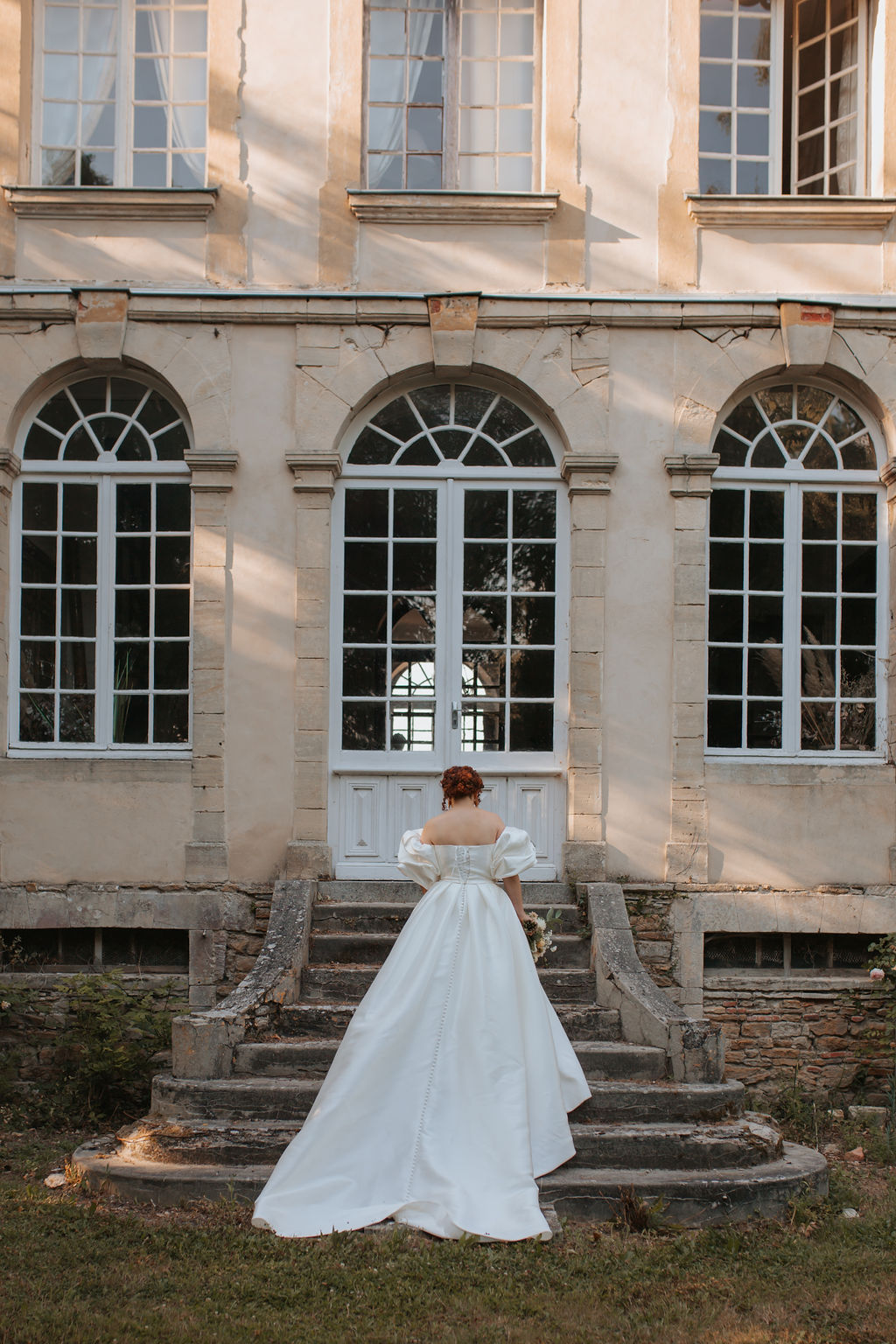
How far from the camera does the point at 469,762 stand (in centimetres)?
738

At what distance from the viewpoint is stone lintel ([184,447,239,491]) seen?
728 cm

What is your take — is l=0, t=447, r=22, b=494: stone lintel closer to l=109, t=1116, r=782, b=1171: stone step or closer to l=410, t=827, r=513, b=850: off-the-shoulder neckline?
l=410, t=827, r=513, b=850: off-the-shoulder neckline

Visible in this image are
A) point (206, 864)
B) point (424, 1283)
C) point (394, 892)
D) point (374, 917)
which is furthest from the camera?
point (206, 864)

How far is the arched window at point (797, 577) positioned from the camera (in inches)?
294

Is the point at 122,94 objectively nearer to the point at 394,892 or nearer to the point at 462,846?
the point at 394,892

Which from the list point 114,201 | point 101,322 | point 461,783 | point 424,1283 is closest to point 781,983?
point 461,783

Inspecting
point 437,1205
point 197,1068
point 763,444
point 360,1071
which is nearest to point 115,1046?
point 197,1068

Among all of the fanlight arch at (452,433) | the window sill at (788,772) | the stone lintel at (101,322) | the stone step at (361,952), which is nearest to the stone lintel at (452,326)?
the fanlight arch at (452,433)

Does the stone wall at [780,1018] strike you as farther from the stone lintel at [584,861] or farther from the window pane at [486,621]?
the window pane at [486,621]

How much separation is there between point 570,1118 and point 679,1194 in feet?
2.08

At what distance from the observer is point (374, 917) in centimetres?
686

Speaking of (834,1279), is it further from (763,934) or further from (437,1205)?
(763,934)

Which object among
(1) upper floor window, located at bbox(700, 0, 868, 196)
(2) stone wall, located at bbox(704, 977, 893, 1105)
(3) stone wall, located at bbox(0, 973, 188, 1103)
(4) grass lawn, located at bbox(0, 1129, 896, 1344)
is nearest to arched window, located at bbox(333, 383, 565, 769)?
(3) stone wall, located at bbox(0, 973, 188, 1103)

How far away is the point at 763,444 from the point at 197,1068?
512 centimetres
